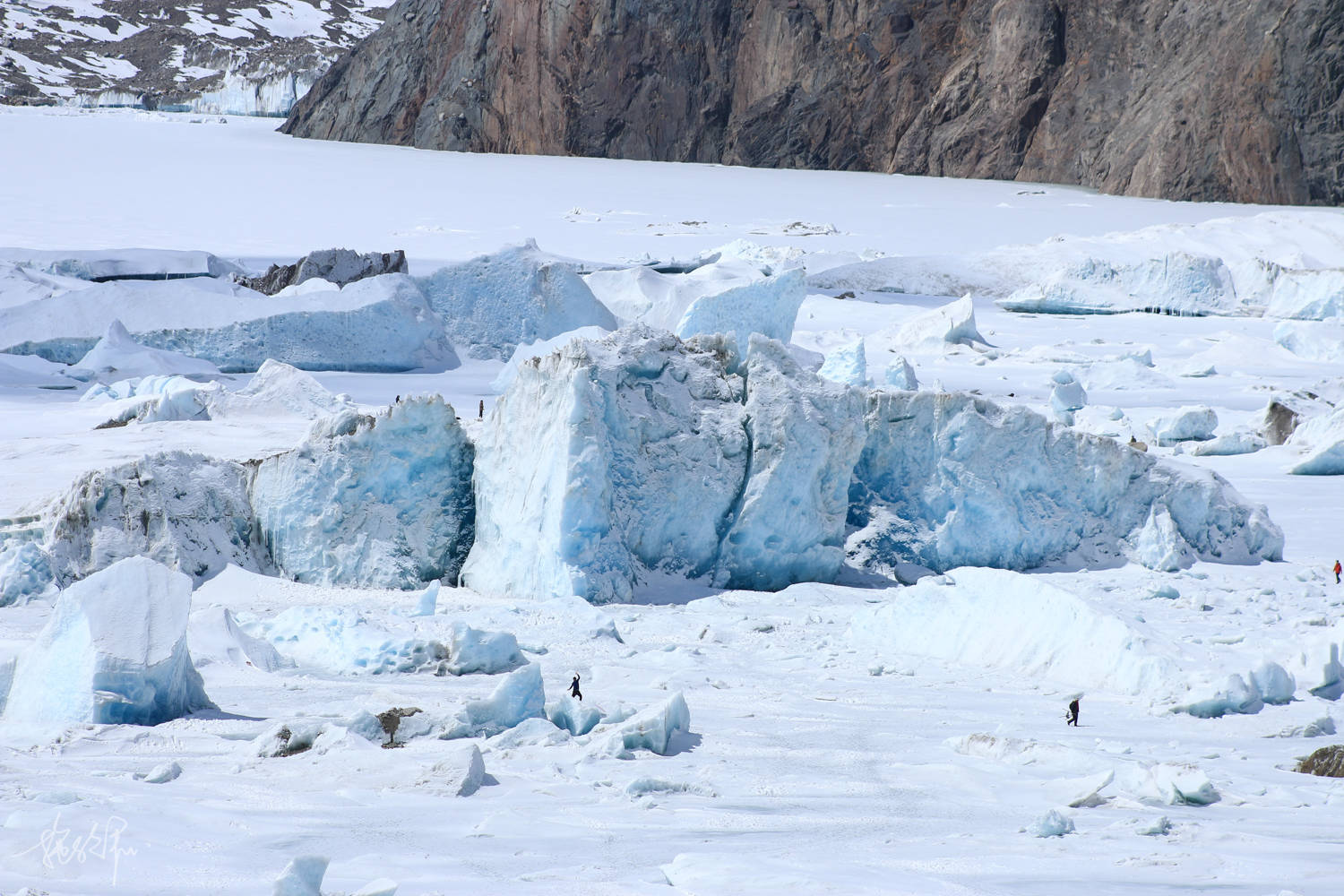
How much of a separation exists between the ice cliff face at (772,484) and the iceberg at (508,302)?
6.16m

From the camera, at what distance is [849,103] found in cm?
3581

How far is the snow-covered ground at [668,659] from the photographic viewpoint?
13.7ft

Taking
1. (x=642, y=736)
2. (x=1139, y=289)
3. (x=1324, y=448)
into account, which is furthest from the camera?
(x=1139, y=289)

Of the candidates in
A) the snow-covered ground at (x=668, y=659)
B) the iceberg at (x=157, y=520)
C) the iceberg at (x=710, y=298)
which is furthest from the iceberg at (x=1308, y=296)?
the iceberg at (x=157, y=520)

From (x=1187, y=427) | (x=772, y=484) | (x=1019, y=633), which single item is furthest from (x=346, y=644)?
(x=1187, y=427)

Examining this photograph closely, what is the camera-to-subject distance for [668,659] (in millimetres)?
6441

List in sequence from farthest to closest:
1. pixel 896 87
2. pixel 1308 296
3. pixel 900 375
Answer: pixel 896 87 < pixel 1308 296 < pixel 900 375

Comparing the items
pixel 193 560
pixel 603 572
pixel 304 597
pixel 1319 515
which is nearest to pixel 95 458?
pixel 193 560

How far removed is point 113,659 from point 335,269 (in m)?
11.7

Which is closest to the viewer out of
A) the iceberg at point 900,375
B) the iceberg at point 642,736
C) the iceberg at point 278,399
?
the iceberg at point 642,736

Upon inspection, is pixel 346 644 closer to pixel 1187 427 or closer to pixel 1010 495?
pixel 1010 495

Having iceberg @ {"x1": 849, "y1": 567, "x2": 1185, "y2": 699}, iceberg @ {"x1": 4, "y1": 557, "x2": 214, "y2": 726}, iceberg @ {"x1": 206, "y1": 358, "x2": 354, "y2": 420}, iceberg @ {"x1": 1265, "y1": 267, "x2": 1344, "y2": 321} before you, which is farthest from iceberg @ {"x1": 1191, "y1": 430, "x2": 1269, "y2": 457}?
iceberg @ {"x1": 4, "y1": 557, "x2": 214, "y2": 726}

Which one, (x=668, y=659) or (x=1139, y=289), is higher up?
(x=1139, y=289)

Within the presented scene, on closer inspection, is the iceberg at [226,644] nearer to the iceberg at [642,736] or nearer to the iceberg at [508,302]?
the iceberg at [642,736]
